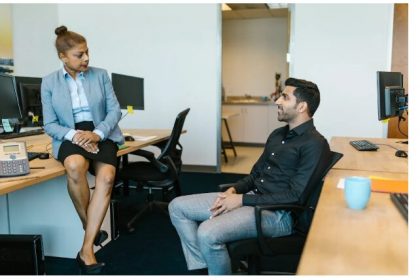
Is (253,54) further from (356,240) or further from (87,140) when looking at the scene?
(356,240)

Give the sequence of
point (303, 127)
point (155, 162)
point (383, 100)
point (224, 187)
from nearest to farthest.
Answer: point (303, 127) → point (224, 187) → point (383, 100) → point (155, 162)

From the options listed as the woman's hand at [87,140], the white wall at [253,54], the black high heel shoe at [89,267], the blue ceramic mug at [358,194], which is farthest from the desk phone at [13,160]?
the white wall at [253,54]

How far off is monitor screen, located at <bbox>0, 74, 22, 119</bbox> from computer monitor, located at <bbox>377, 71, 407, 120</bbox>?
2.57m

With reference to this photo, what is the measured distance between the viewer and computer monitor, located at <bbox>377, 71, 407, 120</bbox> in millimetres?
2725

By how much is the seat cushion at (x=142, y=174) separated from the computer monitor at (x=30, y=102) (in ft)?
2.81

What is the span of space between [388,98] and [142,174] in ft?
6.24

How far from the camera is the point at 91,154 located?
7.64 ft

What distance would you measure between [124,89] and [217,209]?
2.18m

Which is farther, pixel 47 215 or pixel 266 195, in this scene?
pixel 47 215

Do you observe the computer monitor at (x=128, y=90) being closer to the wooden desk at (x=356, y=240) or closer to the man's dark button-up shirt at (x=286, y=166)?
the man's dark button-up shirt at (x=286, y=166)

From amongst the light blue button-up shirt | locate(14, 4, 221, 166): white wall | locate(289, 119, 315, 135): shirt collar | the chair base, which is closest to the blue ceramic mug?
locate(289, 119, 315, 135): shirt collar

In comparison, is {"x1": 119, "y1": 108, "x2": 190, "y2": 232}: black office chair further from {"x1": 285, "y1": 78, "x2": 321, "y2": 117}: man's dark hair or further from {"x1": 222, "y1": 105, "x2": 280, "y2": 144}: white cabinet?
{"x1": 222, "y1": 105, "x2": 280, "y2": 144}: white cabinet

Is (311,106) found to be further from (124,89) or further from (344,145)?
(124,89)

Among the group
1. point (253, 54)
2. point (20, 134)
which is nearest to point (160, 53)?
point (20, 134)
